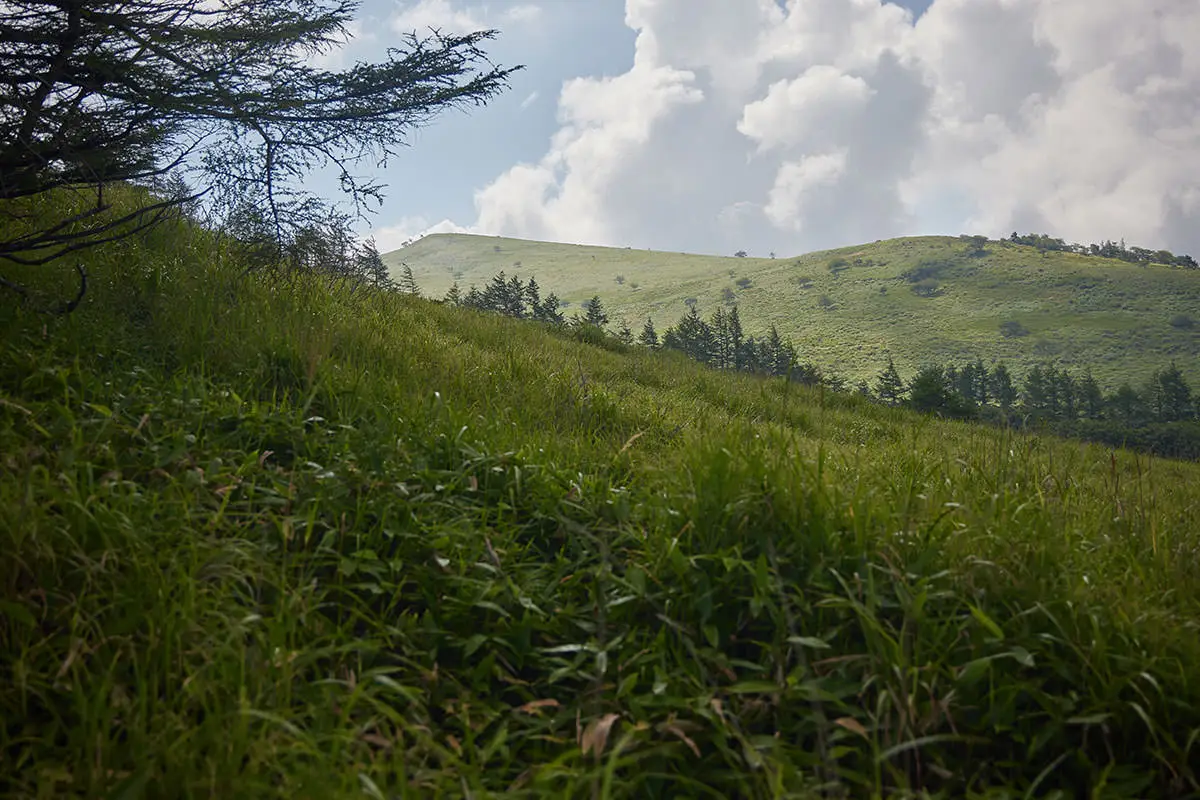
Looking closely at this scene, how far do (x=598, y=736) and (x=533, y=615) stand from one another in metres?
0.62

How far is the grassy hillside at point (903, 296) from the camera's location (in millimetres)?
100750

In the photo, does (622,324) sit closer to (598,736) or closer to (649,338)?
(649,338)

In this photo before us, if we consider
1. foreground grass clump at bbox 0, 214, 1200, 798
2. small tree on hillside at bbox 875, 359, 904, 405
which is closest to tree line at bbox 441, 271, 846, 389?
foreground grass clump at bbox 0, 214, 1200, 798

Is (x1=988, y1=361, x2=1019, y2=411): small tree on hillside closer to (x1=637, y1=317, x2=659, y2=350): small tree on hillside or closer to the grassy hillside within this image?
the grassy hillside

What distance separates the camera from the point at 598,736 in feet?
5.81

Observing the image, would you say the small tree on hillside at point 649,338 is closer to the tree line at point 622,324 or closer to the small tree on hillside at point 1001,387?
the tree line at point 622,324

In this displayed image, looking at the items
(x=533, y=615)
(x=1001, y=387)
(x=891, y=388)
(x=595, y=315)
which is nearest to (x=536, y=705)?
(x=533, y=615)

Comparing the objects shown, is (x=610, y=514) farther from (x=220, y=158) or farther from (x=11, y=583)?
(x=220, y=158)

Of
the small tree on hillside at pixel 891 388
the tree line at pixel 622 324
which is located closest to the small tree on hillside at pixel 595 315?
the tree line at pixel 622 324

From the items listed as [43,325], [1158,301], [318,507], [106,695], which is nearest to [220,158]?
[43,325]

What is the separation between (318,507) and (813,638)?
6.49 ft

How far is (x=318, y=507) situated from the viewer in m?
2.57

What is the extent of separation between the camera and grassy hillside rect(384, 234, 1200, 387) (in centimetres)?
10075

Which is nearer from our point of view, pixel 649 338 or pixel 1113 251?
pixel 649 338
